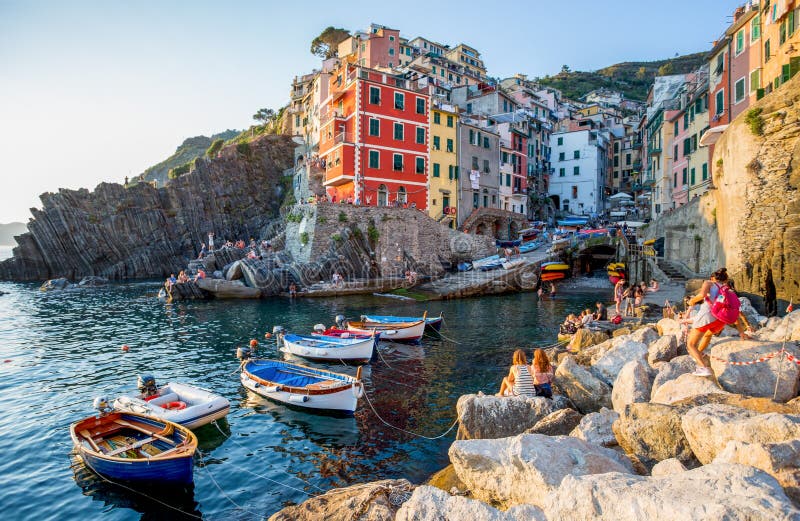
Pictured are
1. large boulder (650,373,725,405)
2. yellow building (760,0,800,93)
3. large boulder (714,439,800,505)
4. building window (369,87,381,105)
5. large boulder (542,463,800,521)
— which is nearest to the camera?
large boulder (542,463,800,521)

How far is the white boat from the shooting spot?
40.7ft

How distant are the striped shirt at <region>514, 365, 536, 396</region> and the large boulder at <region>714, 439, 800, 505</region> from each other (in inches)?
A: 223

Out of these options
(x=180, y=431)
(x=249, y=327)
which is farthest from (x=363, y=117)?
(x=180, y=431)

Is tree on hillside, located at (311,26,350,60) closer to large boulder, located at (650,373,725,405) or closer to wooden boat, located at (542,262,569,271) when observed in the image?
wooden boat, located at (542,262,569,271)

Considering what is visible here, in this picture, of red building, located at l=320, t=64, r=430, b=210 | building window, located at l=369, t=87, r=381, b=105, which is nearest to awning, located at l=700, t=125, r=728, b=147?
red building, located at l=320, t=64, r=430, b=210

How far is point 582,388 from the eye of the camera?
1071 cm

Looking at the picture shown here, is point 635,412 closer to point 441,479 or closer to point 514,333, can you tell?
point 441,479

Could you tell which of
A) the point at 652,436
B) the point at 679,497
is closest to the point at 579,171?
the point at 652,436

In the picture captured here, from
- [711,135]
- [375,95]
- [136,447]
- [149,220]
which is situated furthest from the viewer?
[149,220]

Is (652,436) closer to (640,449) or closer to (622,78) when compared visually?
(640,449)

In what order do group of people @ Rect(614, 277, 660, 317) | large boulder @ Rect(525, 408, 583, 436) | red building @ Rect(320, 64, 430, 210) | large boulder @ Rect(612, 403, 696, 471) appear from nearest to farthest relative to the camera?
large boulder @ Rect(612, 403, 696, 471)
large boulder @ Rect(525, 408, 583, 436)
group of people @ Rect(614, 277, 660, 317)
red building @ Rect(320, 64, 430, 210)

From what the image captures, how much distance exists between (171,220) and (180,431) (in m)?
59.4

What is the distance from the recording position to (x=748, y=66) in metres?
31.2

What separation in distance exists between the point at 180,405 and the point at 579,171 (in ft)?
234
